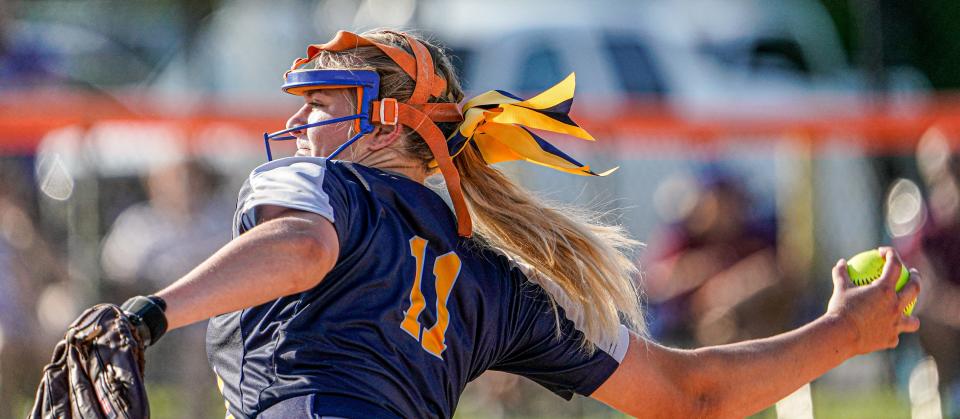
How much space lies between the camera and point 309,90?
10.9 feet

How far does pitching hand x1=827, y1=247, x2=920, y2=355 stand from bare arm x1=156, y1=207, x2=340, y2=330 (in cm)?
166

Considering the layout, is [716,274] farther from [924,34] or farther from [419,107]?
[924,34]

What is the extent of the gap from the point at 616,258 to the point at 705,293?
4288 mm

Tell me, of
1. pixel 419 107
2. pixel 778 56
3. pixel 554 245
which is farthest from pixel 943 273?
pixel 419 107

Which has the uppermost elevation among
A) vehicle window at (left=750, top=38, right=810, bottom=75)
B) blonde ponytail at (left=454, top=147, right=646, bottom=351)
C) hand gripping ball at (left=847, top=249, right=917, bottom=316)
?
blonde ponytail at (left=454, top=147, right=646, bottom=351)

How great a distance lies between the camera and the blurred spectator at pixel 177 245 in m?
7.38

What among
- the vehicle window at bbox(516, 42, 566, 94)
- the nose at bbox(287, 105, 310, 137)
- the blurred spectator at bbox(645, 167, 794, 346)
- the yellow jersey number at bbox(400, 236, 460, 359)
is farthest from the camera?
the vehicle window at bbox(516, 42, 566, 94)

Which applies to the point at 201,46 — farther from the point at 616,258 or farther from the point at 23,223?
the point at 616,258

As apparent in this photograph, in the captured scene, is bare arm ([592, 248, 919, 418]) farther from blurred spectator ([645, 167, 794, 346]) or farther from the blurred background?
blurred spectator ([645, 167, 794, 346])

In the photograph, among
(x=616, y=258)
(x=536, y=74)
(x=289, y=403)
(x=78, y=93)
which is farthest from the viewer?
(x=78, y=93)

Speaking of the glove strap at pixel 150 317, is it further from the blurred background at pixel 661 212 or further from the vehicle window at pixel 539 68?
the vehicle window at pixel 539 68

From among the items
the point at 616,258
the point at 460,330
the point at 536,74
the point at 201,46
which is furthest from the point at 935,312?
the point at 201,46

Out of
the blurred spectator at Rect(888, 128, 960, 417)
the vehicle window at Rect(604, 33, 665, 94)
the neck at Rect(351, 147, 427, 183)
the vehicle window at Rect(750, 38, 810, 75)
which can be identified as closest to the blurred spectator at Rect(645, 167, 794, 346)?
the blurred spectator at Rect(888, 128, 960, 417)

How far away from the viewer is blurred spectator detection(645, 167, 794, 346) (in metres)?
7.45
